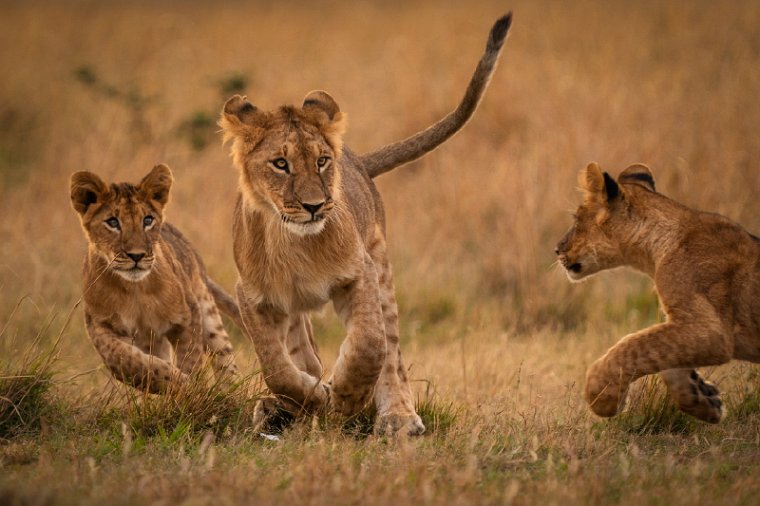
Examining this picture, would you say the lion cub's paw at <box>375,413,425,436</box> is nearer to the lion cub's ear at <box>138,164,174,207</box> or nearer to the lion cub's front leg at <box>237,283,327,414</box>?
the lion cub's front leg at <box>237,283,327,414</box>

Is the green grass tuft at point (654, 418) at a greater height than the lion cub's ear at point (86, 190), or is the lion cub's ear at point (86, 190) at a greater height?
the lion cub's ear at point (86, 190)

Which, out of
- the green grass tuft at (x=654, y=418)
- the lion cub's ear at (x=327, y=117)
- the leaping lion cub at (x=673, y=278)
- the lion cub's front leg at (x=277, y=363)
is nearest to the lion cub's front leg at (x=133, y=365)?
the lion cub's front leg at (x=277, y=363)

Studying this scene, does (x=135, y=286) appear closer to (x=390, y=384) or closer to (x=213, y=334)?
(x=213, y=334)

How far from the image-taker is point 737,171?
11.1 meters

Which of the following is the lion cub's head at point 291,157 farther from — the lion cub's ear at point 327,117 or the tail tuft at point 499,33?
the tail tuft at point 499,33

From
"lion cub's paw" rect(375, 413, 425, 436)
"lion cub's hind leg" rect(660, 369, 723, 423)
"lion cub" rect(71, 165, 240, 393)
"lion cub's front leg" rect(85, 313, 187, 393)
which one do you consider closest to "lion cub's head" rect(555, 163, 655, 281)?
"lion cub's hind leg" rect(660, 369, 723, 423)

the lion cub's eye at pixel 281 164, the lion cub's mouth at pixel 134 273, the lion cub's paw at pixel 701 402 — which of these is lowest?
the lion cub's paw at pixel 701 402

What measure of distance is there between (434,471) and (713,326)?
4.87ft

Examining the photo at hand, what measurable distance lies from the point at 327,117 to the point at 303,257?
67cm

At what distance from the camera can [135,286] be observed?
6.21 m

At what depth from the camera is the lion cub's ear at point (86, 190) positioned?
20.1ft

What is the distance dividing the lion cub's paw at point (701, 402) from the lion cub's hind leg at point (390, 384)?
123 cm

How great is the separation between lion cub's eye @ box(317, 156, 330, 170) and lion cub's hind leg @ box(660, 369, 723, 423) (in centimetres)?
182

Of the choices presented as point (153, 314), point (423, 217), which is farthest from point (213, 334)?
point (423, 217)
